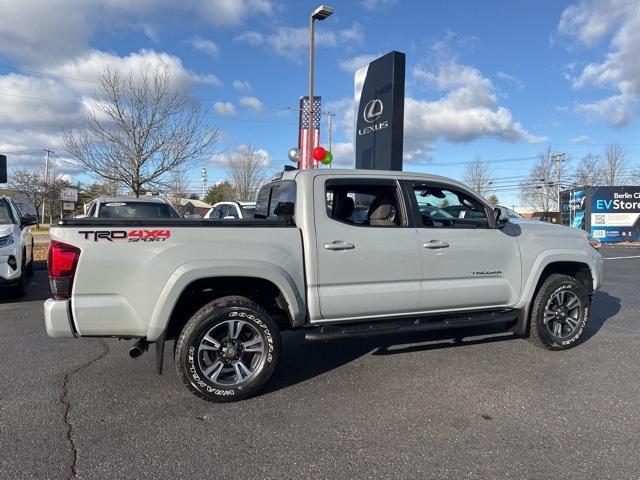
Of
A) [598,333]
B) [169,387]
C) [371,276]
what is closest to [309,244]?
[371,276]

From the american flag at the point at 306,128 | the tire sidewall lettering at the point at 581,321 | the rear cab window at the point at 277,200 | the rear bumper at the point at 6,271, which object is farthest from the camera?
the american flag at the point at 306,128

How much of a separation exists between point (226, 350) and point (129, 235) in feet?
3.92

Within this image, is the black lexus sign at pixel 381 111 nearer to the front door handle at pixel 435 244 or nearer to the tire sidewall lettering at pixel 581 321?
the tire sidewall lettering at pixel 581 321

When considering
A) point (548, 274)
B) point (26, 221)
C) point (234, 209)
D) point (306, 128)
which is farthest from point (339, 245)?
point (306, 128)

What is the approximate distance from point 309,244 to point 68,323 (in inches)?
77.9

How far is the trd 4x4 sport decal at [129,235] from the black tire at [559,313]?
3.86 meters

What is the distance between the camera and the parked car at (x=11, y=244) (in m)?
7.58

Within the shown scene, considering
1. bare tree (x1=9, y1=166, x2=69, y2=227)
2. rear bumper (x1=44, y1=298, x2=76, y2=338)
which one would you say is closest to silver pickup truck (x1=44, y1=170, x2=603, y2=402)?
rear bumper (x1=44, y1=298, x2=76, y2=338)

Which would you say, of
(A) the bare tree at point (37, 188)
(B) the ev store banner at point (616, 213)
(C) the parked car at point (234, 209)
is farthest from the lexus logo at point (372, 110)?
(A) the bare tree at point (37, 188)

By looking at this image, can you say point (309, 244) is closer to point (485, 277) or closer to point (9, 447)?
point (485, 277)

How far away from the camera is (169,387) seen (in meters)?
4.27

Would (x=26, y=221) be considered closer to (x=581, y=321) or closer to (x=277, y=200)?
(x=277, y=200)

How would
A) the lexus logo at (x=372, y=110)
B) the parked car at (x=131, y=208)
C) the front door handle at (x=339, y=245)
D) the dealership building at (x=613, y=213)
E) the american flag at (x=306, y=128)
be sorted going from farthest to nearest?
the dealership building at (x=613, y=213)
the american flag at (x=306, y=128)
the lexus logo at (x=372, y=110)
the parked car at (x=131, y=208)
the front door handle at (x=339, y=245)

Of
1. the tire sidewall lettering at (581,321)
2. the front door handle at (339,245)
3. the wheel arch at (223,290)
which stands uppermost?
the front door handle at (339,245)
